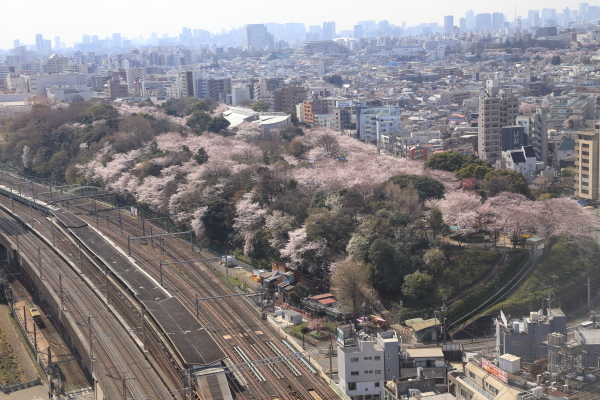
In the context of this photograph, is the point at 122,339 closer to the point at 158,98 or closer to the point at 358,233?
the point at 358,233

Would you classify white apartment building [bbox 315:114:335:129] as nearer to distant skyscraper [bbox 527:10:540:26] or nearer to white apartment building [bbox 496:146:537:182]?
white apartment building [bbox 496:146:537:182]

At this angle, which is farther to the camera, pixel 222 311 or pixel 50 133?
pixel 50 133

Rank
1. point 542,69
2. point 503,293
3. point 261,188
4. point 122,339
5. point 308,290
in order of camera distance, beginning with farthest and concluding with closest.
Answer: point 542,69
point 261,188
point 308,290
point 503,293
point 122,339


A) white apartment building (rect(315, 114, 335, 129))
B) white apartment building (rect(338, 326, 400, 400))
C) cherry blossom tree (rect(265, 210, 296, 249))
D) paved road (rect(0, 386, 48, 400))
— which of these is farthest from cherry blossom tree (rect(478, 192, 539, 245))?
white apartment building (rect(315, 114, 335, 129))

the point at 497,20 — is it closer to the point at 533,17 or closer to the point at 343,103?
the point at 533,17

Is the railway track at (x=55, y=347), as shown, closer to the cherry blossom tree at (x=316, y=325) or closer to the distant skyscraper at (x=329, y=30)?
the cherry blossom tree at (x=316, y=325)

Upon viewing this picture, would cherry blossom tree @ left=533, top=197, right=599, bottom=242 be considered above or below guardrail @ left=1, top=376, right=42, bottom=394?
above

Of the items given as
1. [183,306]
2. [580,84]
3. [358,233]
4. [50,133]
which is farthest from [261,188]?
[580,84]
